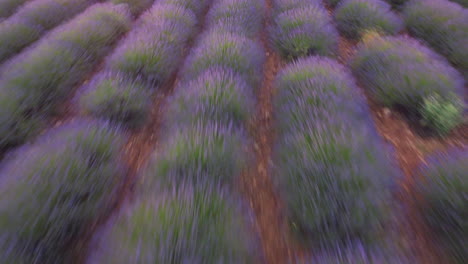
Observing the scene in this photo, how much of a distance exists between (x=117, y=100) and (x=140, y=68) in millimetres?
608

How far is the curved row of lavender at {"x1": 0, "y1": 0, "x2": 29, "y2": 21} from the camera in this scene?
4477 mm

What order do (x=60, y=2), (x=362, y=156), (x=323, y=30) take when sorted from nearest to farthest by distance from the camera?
(x=362, y=156) → (x=323, y=30) → (x=60, y=2)

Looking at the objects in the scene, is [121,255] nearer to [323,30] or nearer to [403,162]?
[403,162]

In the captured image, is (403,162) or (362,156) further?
(403,162)

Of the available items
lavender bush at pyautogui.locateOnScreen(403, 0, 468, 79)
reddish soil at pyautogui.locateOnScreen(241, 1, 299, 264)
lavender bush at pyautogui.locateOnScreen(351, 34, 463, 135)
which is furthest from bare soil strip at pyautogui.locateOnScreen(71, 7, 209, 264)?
lavender bush at pyautogui.locateOnScreen(403, 0, 468, 79)

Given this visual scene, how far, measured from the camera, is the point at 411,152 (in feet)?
7.48

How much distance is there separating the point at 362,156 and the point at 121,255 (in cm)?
150

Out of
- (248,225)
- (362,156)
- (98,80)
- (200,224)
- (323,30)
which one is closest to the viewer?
(200,224)

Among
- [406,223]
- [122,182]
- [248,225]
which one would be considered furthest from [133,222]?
[406,223]

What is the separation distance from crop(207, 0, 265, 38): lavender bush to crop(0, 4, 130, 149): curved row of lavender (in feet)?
4.82

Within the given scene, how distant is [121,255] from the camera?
1.23 meters

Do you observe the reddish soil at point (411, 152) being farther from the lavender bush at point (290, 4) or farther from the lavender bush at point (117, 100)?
the lavender bush at point (117, 100)

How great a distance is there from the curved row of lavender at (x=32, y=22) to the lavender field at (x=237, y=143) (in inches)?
1.3

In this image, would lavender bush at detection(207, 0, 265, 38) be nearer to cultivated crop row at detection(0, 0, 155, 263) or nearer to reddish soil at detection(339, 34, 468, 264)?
reddish soil at detection(339, 34, 468, 264)
